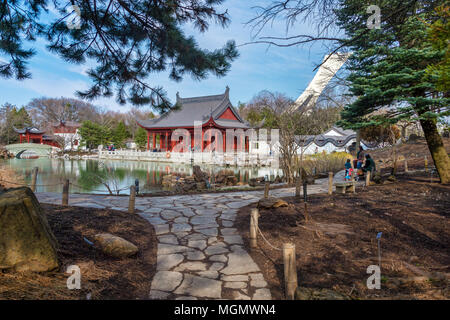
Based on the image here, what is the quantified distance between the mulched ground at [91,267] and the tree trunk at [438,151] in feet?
26.5

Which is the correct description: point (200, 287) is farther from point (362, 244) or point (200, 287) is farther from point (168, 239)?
point (362, 244)

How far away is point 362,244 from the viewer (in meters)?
3.44

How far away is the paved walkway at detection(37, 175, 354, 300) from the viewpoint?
8.58 ft

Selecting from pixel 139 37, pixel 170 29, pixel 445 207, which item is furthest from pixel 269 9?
pixel 445 207

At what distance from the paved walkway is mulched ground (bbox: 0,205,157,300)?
7.3 inches

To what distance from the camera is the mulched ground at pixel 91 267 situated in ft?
7.24

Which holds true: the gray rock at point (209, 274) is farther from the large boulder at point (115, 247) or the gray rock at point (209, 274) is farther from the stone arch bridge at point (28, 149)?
the stone arch bridge at point (28, 149)

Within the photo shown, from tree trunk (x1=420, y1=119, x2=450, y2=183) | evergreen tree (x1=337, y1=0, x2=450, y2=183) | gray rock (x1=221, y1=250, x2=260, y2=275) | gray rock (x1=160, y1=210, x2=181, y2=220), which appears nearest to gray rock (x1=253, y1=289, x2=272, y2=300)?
gray rock (x1=221, y1=250, x2=260, y2=275)

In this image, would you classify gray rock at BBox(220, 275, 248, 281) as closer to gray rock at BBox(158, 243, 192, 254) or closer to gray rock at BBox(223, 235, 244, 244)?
gray rock at BBox(158, 243, 192, 254)

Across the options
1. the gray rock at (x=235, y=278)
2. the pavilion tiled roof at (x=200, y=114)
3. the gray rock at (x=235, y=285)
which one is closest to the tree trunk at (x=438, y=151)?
the gray rock at (x=235, y=278)

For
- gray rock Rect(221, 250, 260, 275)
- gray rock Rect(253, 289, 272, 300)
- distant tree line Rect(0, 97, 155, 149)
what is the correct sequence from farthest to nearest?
distant tree line Rect(0, 97, 155, 149) → gray rock Rect(221, 250, 260, 275) → gray rock Rect(253, 289, 272, 300)

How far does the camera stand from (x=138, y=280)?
2768mm

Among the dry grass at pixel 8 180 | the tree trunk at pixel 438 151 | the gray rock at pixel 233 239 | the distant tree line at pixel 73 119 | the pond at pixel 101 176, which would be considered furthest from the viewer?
the distant tree line at pixel 73 119
